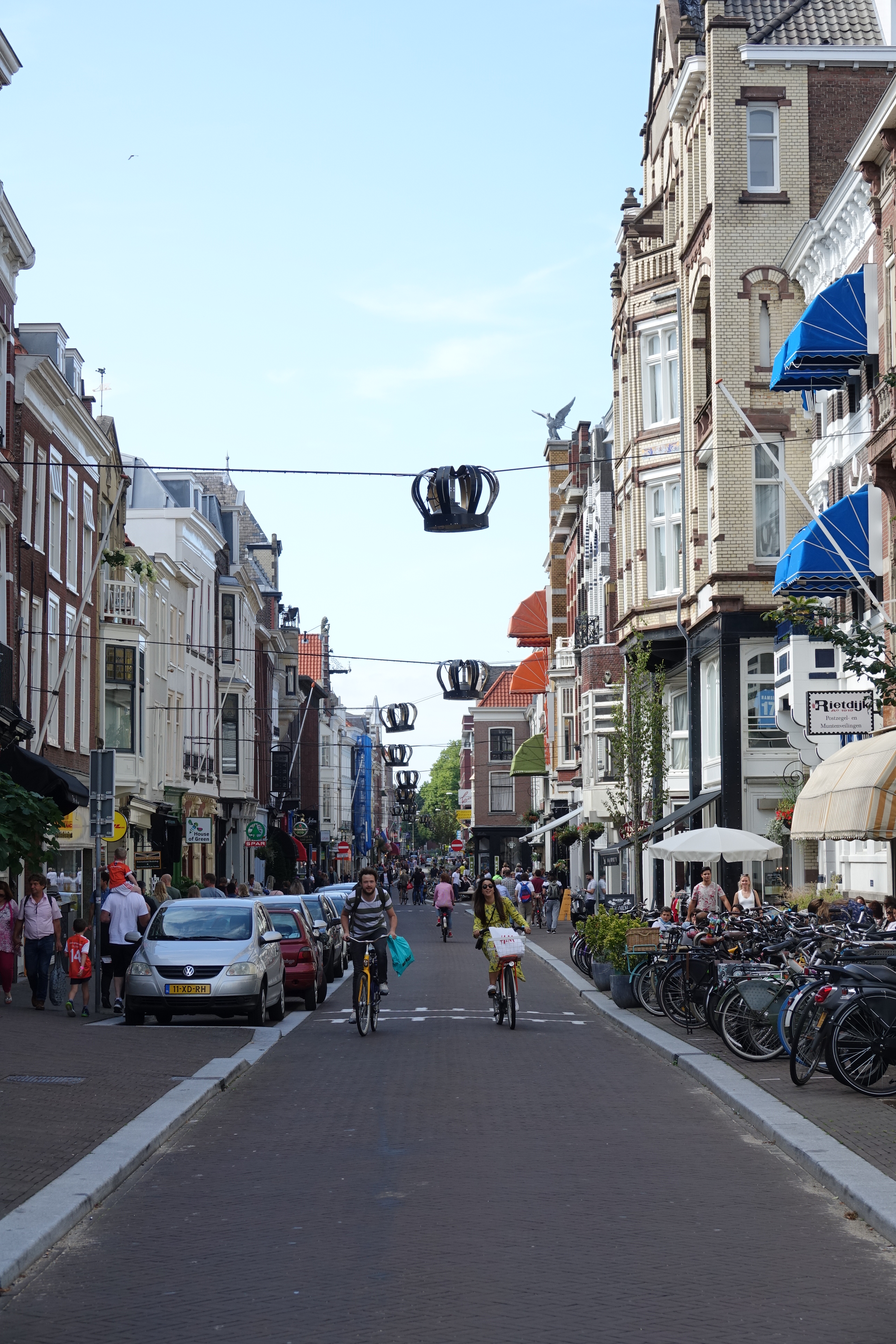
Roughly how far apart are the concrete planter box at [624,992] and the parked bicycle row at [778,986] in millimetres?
17

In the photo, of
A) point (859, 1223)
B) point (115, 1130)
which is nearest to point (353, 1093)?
point (115, 1130)

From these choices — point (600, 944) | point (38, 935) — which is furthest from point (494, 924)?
point (38, 935)

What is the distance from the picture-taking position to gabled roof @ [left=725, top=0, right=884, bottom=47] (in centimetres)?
3769

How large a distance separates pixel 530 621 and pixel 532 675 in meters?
4.10

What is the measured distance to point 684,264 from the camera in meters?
40.3

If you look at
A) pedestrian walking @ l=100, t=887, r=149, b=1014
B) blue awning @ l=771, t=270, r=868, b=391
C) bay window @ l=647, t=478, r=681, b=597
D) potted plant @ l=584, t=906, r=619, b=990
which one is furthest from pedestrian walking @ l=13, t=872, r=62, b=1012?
bay window @ l=647, t=478, r=681, b=597

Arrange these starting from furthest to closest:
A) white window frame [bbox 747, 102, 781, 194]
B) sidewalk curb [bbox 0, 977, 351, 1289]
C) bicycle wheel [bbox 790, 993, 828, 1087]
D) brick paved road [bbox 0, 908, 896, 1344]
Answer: white window frame [bbox 747, 102, 781, 194]
bicycle wheel [bbox 790, 993, 828, 1087]
sidewalk curb [bbox 0, 977, 351, 1289]
brick paved road [bbox 0, 908, 896, 1344]

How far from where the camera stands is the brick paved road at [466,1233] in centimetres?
679

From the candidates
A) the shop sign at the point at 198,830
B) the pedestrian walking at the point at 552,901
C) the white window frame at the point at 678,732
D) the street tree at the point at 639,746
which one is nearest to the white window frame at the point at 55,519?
the shop sign at the point at 198,830

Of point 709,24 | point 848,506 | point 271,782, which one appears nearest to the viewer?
point 848,506

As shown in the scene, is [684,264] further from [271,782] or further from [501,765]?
[501,765]

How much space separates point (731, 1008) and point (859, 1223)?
730 cm

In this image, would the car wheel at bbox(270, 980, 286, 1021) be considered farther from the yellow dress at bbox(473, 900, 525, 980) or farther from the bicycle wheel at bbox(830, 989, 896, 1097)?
the bicycle wheel at bbox(830, 989, 896, 1097)

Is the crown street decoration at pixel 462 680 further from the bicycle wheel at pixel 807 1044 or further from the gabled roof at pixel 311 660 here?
the gabled roof at pixel 311 660
